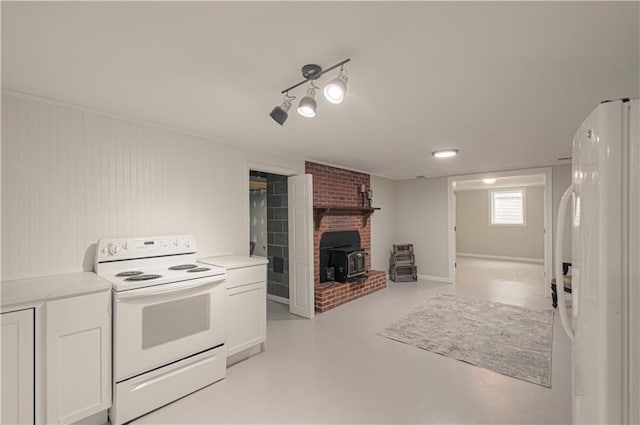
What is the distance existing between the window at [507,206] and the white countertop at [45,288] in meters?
9.55

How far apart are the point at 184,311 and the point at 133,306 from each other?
1.22 feet

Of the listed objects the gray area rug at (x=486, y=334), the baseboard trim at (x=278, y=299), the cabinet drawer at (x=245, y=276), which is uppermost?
the cabinet drawer at (x=245, y=276)

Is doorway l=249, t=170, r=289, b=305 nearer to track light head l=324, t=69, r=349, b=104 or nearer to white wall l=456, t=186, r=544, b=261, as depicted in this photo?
track light head l=324, t=69, r=349, b=104

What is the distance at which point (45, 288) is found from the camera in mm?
1852

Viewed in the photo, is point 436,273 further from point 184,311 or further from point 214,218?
point 184,311

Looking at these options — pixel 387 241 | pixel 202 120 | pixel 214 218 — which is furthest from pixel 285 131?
pixel 387 241

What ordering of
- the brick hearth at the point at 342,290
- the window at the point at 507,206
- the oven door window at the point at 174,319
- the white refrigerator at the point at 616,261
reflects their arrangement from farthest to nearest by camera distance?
the window at the point at 507,206, the brick hearth at the point at 342,290, the oven door window at the point at 174,319, the white refrigerator at the point at 616,261

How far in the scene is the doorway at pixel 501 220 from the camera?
26.4 feet

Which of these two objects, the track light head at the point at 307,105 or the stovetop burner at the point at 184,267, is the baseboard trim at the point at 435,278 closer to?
the stovetop burner at the point at 184,267

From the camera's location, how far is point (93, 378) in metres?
1.91

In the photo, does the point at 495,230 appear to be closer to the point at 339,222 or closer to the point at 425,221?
the point at 425,221

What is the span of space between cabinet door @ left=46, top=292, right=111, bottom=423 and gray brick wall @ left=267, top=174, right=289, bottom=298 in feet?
9.31

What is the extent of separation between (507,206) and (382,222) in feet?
15.5

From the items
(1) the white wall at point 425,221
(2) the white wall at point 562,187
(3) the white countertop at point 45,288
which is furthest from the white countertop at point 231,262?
(2) the white wall at point 562,187
